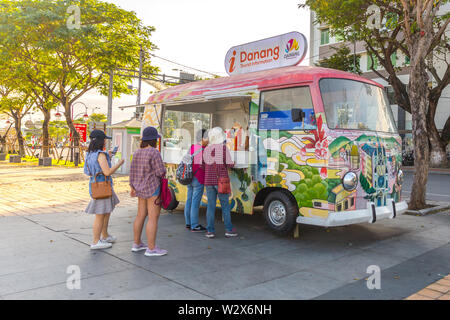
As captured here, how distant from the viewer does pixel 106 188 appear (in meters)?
5.64

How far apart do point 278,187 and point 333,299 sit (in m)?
2.69

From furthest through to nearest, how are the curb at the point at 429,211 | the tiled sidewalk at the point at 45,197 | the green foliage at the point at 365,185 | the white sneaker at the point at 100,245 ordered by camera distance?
1. the tiled sidewalk at the point at 45,197
2. the curb at the point at 429,211
3. the green foliage at the point at 365,185
4. the white sneaker at the point at 100,245

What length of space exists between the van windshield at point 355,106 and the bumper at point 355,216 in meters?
1.23

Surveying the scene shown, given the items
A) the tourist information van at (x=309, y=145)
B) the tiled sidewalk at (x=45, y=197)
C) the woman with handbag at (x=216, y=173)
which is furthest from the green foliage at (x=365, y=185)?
the tiled sidewalk at (x=45, y=197)

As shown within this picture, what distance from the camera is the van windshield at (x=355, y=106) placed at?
5980mm

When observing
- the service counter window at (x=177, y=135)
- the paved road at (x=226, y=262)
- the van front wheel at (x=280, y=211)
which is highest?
the service counter window at (x=177, y=135)

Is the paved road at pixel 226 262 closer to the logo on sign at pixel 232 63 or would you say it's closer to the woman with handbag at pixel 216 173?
the woman with handbag at pixel 216 173

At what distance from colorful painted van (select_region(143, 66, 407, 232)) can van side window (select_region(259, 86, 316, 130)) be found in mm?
15

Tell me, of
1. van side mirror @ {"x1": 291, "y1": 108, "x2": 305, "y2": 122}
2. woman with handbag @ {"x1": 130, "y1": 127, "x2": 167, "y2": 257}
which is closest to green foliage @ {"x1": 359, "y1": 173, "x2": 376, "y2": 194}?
van side mirror @ {"x1": 291, "y1": 108, "x2": 305, "y2": 122}

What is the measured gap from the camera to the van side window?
6.00 m

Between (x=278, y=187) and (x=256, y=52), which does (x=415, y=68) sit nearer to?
(x=256, y=52)

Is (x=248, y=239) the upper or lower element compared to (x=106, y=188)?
lower
